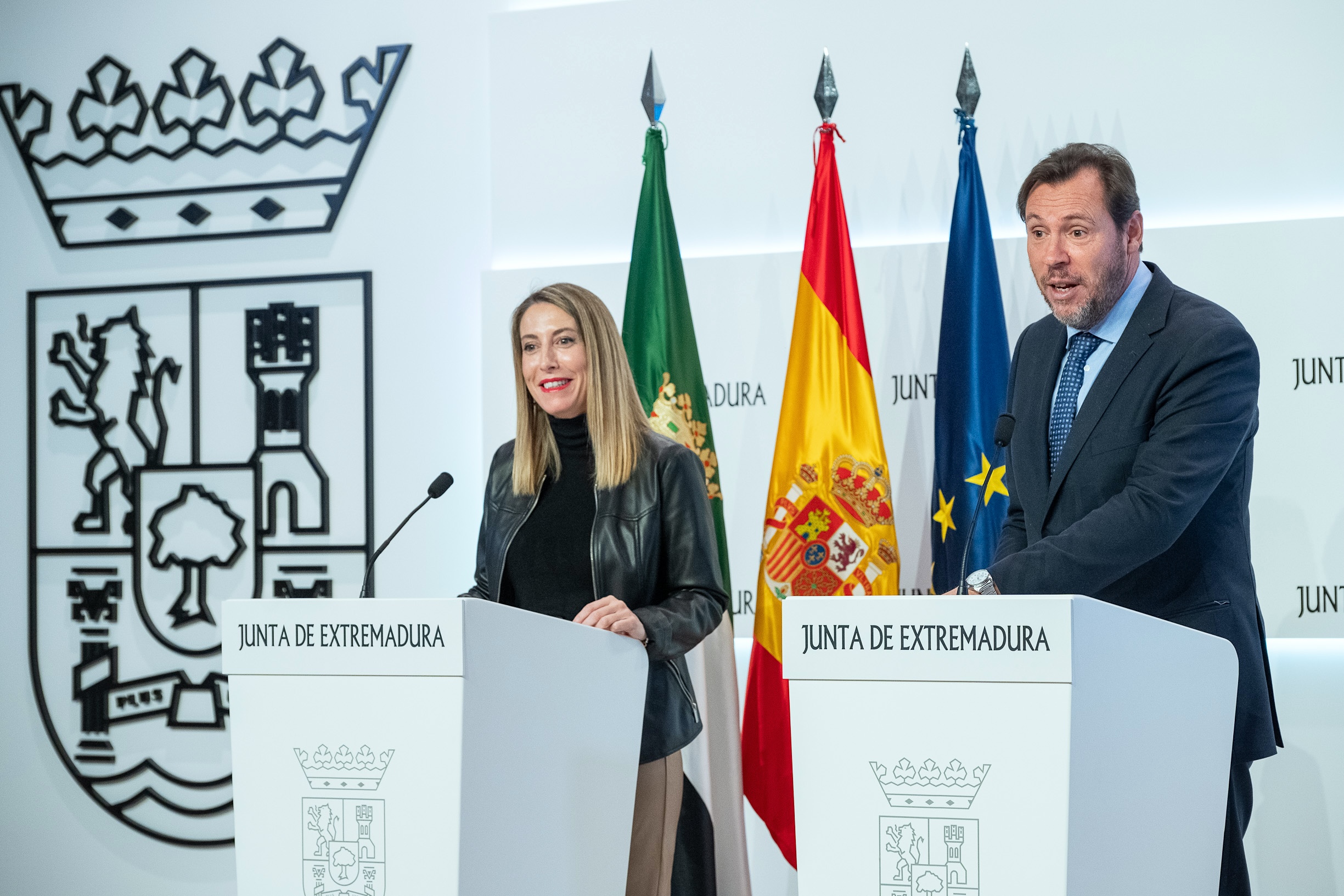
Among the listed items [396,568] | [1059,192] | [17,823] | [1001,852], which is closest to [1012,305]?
[1059,192]

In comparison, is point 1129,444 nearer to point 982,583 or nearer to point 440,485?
point 982,583

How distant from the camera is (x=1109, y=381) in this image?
1947 millimetres

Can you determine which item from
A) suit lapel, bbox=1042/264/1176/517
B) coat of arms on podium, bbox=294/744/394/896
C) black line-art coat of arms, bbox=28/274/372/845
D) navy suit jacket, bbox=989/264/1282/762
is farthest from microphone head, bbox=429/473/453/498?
black line-art coat of arms, bbox=28/274/372/845

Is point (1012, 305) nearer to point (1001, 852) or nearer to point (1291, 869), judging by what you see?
point (1291, 869)

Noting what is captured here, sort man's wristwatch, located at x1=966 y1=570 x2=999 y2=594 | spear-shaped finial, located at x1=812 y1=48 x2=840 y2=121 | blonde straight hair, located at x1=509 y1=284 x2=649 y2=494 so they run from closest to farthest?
man's wristwatch, located at x1=966 y1=570 x2=999 y2=594
blonde straight hair, located at x1=509 y1=284 x2=649 y2=494
spear-shaped finial, located at x1=812 y1=48 x2=840 y2=121

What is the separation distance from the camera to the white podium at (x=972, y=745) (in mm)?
1168

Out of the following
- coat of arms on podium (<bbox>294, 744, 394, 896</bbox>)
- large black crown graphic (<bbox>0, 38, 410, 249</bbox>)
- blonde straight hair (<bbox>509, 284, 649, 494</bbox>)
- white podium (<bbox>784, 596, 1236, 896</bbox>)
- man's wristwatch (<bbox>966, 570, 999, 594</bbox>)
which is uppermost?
large black crown graphic (<bbox>0, 38, 410, 249</bbox>)

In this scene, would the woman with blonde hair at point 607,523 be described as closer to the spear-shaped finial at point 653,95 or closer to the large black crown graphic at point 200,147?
the spear-shaped finial at point 653,95

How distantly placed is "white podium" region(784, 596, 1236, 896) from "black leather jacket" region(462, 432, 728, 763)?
742 mm

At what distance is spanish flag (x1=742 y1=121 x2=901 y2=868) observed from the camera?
306cm

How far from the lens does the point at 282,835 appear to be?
4.83 ft

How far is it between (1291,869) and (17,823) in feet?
12.3

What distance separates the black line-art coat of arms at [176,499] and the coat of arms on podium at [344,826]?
7.06ft

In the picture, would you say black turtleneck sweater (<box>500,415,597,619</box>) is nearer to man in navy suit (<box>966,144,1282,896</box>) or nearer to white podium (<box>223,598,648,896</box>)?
white podium (<box>223,598,648,896</box>)
